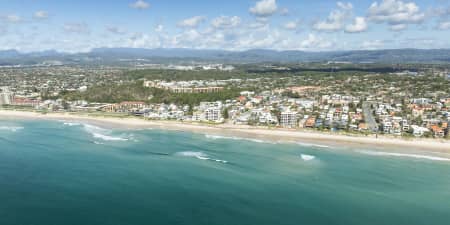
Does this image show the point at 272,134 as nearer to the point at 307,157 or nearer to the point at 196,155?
the point at 307,157

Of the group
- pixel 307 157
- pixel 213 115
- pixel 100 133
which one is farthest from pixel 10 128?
pixel 307 157

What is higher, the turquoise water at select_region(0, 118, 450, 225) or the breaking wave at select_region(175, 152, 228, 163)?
the breaking wave at select_region(175, 152, 228, 163)

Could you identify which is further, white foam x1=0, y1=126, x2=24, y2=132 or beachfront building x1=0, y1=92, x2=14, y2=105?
beachfront building x1=0, y1=92, x2=14, y2=105

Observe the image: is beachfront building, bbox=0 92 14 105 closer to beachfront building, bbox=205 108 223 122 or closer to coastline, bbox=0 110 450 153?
coastline, bbox=0 110 450 153

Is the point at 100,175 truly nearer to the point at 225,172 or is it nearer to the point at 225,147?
the point at 225,172

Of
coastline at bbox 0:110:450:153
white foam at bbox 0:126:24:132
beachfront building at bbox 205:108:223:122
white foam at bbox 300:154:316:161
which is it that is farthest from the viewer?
beachfront building at bbox 205:108:223:122

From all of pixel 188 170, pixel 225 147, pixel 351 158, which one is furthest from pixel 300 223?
pixel 225 147

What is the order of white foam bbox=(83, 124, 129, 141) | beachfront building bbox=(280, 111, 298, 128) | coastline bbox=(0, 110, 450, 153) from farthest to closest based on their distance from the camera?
beachfront building bbox=(280, 111, 298, 128) < white foam bbox=(83, 124, 129, 141) < coastline bbox=(0, 110, 450, 153)

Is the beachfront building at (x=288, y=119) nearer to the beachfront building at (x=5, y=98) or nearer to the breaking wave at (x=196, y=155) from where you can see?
the breaking wave at (x=196, y=155)

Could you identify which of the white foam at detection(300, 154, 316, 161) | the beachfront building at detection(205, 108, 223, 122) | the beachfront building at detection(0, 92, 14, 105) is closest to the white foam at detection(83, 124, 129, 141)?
the beachfront building at detection(205, 108, 223, 122)
